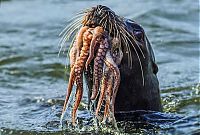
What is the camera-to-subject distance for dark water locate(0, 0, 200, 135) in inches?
227

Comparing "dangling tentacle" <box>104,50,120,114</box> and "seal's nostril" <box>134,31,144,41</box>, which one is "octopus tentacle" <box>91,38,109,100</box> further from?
"seal's nostril" <box>134,31,144,41</box>

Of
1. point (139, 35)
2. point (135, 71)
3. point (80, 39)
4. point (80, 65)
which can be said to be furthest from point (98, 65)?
point (139, 35)

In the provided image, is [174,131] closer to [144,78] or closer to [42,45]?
[144,78]

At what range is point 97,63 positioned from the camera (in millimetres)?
4809

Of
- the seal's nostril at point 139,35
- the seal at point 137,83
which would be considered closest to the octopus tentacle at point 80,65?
the seal at point 137,83

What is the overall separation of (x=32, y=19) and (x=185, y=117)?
5.84 meters

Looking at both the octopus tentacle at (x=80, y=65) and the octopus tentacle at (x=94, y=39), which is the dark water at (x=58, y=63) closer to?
the octopus tentacle at (x=80, y=65)

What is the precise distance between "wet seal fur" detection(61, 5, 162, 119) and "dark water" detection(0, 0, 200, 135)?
0.57ft

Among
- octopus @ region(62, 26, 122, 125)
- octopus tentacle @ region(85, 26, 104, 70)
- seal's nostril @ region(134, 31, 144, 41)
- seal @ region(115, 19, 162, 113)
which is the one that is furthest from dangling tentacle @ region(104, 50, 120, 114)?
seal's nostril @ region(134, 31, 144, 41)

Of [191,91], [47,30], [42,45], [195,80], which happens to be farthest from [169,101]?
[47,30]

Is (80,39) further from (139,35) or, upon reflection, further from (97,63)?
(139,35)

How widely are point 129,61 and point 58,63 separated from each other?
3522 mm

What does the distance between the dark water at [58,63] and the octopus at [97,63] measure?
516mm

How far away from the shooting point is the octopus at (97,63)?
482cm
